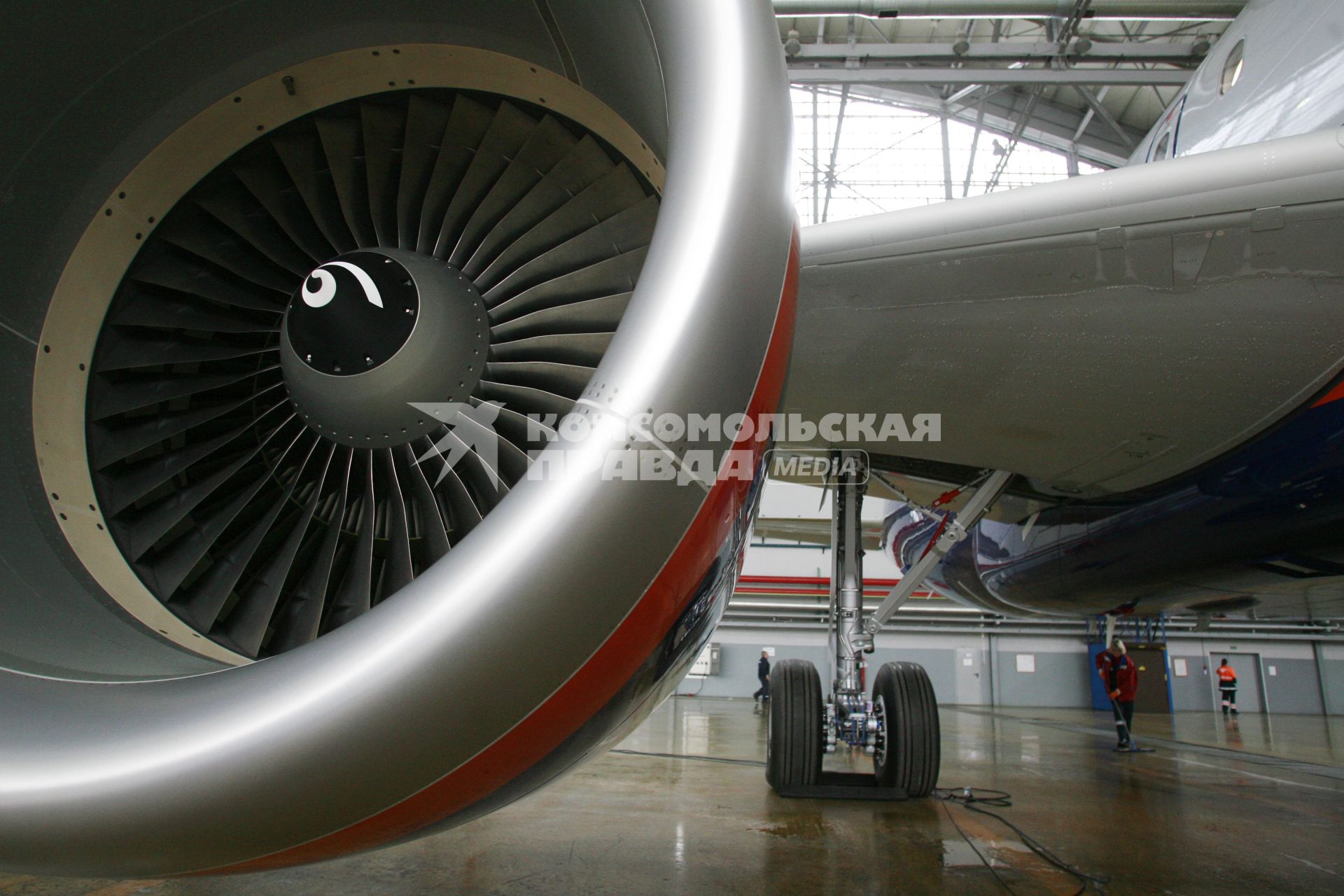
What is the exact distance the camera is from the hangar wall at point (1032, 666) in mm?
19172

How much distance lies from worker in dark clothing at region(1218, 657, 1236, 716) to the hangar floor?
11.3 m

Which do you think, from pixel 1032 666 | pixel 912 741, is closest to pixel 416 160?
pixel 912 741

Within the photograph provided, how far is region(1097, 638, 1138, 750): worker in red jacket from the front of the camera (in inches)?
342

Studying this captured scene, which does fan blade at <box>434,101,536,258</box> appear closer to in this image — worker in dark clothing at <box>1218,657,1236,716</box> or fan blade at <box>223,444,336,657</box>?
fan blade at <box>223,444,336,657</box>

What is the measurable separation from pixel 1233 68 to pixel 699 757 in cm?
577

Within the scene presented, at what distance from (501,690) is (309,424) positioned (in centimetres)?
113

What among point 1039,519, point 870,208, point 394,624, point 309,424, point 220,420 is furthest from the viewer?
point 870,208

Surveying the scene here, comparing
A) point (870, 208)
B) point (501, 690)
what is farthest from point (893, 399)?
point (870, 208)

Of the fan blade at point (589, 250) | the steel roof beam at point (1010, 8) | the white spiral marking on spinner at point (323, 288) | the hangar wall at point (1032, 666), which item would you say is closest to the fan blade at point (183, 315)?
the white spiral marking on spinner at point (323, 288)

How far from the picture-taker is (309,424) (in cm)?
182

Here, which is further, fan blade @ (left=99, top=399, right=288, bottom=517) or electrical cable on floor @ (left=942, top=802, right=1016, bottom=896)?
electrical cable on floor @ (left=942, top=802, right=1016, bottom=896)

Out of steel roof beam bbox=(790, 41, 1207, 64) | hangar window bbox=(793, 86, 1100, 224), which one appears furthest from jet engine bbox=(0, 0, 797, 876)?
hangar window bbox=(793, 86, 1100, 224)

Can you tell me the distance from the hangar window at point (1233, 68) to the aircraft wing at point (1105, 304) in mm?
1803

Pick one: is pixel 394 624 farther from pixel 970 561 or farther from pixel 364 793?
pixel 970 561
